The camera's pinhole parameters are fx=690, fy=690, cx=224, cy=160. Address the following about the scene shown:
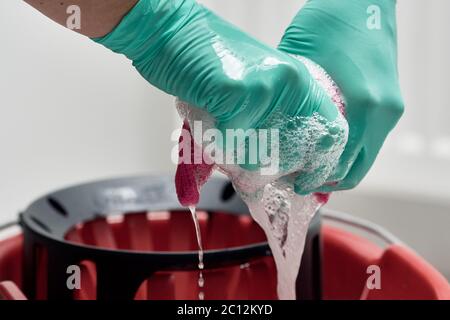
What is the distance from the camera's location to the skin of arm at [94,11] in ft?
1.36

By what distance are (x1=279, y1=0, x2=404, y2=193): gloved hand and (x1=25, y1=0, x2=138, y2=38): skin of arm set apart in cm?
17

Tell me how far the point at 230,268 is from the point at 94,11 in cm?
29

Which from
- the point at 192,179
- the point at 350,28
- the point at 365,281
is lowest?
the point at 365,281

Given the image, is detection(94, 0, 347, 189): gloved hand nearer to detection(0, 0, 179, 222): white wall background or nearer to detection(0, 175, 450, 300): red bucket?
detection(0, 175, 450, 300): red bucket

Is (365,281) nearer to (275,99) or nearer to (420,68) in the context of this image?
(275,99)

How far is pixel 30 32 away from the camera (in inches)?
38.3

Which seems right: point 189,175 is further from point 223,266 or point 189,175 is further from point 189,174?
point 223,266

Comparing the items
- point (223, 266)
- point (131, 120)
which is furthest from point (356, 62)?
point (131, 120)

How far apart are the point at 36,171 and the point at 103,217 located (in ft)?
0.95

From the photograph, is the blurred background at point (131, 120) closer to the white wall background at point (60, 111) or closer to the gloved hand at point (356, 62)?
the white wall background at point (60, 111)

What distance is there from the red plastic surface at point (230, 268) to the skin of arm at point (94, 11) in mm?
254

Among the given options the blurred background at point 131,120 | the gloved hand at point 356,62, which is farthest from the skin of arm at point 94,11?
the blurred background at point 131,120
